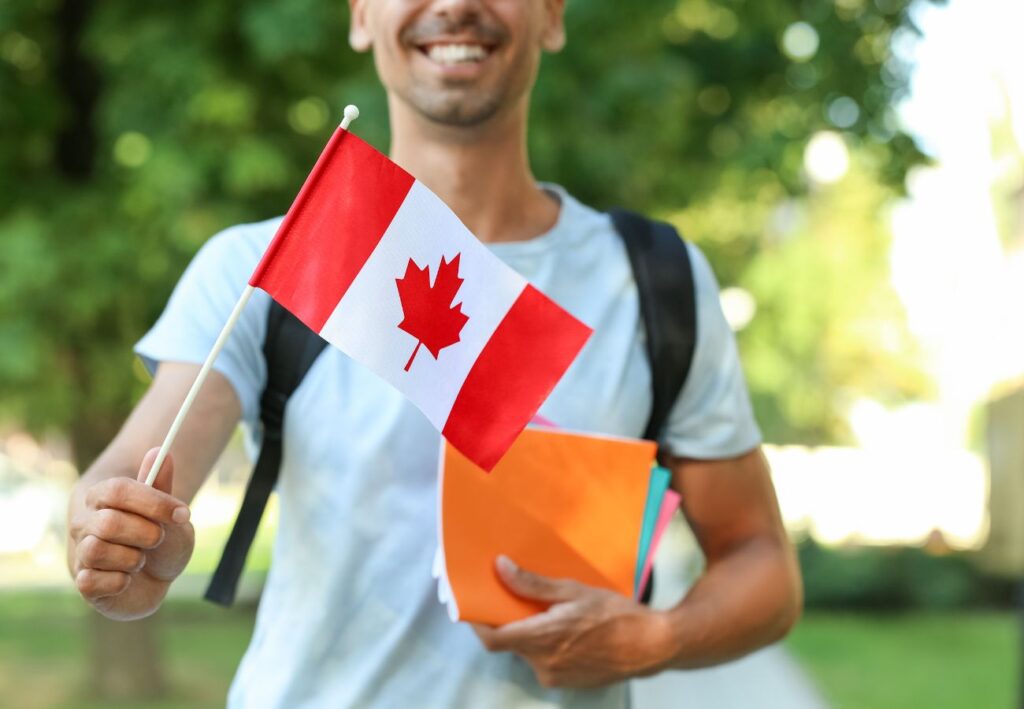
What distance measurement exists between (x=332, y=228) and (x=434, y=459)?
45 centimetres

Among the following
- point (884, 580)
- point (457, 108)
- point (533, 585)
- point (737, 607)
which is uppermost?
point (457, 108)

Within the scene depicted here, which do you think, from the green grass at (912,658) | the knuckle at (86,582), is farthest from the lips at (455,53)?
the green grass at (912,658)

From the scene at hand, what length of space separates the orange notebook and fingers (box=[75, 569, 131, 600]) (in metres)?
0.54

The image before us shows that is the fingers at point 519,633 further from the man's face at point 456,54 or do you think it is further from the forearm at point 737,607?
the man's face at point 456,54

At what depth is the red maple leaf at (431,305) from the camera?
2.17 meters

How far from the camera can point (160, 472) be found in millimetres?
1940

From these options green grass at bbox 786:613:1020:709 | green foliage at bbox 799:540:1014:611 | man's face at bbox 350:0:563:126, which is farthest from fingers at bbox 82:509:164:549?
green foliage at bbox 799:540:1014:611

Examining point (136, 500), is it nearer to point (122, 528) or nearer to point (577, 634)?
point (122, 528)

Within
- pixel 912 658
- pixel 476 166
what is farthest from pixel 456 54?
pixel 912 658

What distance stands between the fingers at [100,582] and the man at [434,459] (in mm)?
137

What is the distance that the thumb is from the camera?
6.30 feet

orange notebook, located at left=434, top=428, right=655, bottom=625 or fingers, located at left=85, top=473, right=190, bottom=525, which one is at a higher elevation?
fingers, located at left=85, top=473, right=190, bottom=525

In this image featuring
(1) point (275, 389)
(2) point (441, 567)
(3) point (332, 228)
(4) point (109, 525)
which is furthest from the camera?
(1) point (275, 389)

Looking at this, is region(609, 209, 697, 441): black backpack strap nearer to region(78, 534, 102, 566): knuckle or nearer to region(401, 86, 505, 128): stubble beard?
region(401, 86, 505, 128): stubble beard
